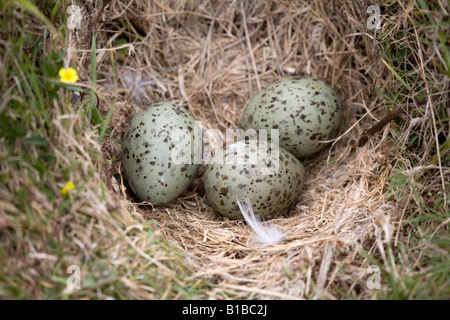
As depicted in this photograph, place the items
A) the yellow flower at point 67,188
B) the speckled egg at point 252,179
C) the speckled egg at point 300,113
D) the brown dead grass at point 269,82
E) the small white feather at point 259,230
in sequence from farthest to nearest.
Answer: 1. the speckled egg at point 300,113
2. the speckled egg at point 252,179
3. the small white feather at point 259,230
4. the brown dead grass at point 269,82
5. the yellow flower at point 67,188

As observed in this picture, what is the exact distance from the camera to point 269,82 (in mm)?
3164

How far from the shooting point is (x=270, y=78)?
125 inches

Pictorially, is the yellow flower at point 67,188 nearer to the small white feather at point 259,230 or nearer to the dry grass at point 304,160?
the dry grass at point 304,160

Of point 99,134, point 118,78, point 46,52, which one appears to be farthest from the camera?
point 118,78

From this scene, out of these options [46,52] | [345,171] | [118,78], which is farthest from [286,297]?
[118,78]

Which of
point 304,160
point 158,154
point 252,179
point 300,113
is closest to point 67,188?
point 158,154

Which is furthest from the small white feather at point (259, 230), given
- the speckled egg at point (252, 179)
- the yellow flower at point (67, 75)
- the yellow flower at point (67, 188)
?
the yellow flower at point (67, 75)

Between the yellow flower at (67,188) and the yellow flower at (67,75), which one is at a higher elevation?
the yellow flower at (67,75)

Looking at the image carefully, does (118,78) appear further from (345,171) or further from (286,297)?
(286,297)

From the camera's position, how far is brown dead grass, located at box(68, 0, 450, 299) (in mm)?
2039

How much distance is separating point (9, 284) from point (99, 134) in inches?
38.0

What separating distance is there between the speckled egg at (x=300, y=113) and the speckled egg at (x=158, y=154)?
1.75 feet

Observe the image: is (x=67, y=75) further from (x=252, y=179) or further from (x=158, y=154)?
(x=252, y=179)

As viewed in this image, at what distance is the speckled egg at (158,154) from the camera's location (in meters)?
2.47
